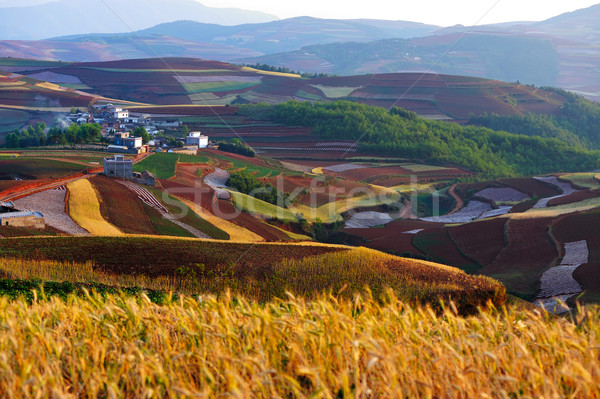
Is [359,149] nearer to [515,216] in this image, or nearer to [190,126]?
[190,126]

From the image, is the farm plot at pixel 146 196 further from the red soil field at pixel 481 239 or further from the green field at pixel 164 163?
the red soil field at pixel 481 239

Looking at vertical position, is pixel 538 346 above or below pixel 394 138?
above

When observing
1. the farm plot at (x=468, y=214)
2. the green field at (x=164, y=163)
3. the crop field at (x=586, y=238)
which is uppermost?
the green field at (x=164, y=163)

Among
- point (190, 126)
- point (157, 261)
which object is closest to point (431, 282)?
point (157, 261)

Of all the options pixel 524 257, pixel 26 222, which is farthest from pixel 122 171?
pixel 524 257

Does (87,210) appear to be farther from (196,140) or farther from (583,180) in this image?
(583,180)

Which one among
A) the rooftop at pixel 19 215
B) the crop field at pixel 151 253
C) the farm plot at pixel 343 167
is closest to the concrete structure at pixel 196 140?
the farm plot at pixel 343 167
